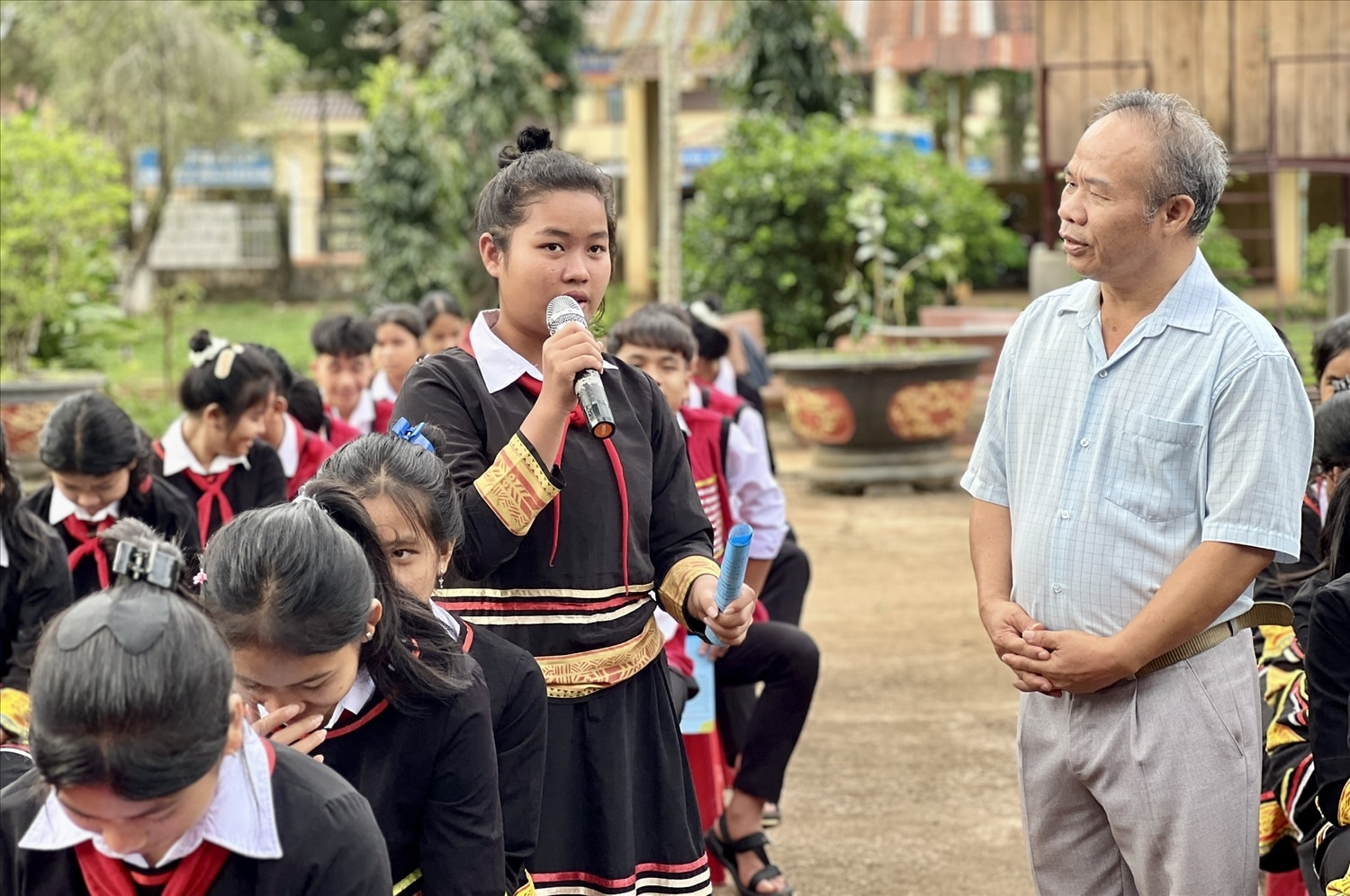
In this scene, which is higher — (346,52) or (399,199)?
(346,52)

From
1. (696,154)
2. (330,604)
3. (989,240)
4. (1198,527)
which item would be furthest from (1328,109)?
(696,154)

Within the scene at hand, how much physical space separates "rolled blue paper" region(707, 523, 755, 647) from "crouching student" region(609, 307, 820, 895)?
1.78 meters

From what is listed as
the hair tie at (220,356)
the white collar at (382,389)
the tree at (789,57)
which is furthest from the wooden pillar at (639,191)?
the hair tie at (220,356)

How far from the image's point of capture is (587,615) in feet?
9.13

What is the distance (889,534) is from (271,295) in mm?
19807

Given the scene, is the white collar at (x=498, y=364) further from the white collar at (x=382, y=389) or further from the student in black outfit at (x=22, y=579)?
the white collar at (x=382, y=389)

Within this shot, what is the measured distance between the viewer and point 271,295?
27.5 metres

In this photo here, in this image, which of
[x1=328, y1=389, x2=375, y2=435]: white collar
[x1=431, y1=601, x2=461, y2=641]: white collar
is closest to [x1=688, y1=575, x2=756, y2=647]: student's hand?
[x1=431, y1=601, x2=461, y2=641]: white collar

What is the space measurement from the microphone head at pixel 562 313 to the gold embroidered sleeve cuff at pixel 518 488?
0.21 meters

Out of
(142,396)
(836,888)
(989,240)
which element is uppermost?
(989,240)

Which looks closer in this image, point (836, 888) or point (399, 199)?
point (836, 888)

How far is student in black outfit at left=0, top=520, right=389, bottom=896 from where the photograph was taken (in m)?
1.66

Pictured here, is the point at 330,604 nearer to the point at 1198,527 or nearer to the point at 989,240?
the point at 1198,527

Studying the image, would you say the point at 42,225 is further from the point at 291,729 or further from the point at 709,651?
the point at 291,729
